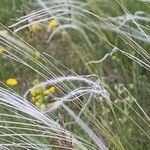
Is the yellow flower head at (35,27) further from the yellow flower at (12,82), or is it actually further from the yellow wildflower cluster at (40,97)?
the yellow wildflower cluster at (40,97)

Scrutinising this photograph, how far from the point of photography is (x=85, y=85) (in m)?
2.19

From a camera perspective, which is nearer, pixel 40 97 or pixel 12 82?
pixel 40 97

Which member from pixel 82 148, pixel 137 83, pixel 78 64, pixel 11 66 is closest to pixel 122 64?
pixel 137 83

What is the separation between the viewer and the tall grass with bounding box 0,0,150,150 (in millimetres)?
1509

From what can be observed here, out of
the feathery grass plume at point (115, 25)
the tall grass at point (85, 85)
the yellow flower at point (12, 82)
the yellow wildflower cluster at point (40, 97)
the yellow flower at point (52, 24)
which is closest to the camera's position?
the tall grass at point (85, 85)

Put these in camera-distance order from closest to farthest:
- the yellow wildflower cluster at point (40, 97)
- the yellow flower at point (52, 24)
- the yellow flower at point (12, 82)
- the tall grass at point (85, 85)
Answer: the tall grass at point (85, 85) → the yellow wildflower cluster at point (40, 97) → the yellow flower at point (12, 82) → the yellow flower at point (52, 24)

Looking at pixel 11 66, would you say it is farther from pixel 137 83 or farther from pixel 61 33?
pixel 137 83

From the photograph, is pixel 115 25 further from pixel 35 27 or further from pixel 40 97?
pixel 35 27

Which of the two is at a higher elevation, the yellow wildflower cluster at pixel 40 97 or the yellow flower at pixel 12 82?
the yellow flower at pixel 12 82

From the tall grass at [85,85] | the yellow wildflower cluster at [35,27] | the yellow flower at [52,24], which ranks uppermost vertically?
the yellow wildflower cluster at [35,27]

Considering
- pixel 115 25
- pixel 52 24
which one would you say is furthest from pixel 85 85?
pixel 52 24

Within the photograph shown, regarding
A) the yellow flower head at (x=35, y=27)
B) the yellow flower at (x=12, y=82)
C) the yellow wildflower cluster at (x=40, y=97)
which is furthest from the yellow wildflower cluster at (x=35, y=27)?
the yellow wildflower cluster at (x=40, y=97)

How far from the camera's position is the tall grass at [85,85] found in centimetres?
151

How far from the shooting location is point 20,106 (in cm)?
146
